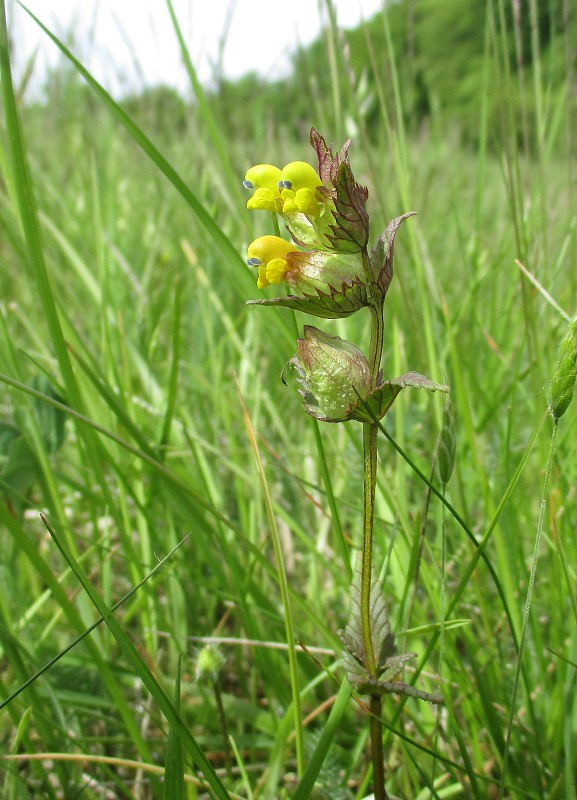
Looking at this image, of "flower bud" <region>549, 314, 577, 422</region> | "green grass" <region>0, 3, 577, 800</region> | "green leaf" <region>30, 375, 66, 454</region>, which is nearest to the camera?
"flower bud" <region>549, 314, 577, 422</region>

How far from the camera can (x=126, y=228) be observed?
1.75m

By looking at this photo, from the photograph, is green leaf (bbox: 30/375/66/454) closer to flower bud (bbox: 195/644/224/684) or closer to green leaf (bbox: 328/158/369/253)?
flower bud (bbox: 195/644/224/684)

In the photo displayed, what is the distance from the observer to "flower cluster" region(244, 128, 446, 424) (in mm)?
408

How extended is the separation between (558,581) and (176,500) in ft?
A: 1.16

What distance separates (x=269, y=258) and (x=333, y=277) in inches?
2.4

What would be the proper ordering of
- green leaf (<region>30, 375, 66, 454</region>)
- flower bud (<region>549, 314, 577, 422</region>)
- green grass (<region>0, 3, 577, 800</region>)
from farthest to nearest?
green leaf (<region>30, 375, 66, 454</region>)
green grass (<region>0, 3, 577, 800</region>)
flower bud (<region>549, 314, 577, 422</region>)

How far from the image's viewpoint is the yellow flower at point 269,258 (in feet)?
1.43

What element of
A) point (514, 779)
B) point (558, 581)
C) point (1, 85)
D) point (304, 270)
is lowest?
point (514, 779)

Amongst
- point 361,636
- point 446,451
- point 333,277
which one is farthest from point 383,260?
point 361,636

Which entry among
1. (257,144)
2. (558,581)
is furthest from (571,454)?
(257,144)

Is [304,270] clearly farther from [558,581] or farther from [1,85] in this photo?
[558,581]

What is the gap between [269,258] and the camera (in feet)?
1.51

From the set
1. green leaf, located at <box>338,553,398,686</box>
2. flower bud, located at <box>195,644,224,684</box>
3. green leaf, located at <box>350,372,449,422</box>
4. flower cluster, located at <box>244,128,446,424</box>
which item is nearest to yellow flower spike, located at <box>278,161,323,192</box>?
flower cluster, located at <box>244,128,446,424</box>

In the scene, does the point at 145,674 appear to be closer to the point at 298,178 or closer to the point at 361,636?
the point at 361,636
